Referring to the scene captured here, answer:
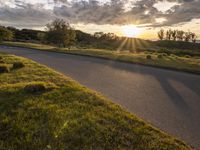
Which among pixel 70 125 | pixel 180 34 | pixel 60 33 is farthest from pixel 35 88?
pixel 180 34

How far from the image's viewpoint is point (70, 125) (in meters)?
6.45

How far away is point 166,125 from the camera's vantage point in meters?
7.08

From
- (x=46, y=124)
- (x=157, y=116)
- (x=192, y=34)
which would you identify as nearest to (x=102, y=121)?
(x=46, y=124)

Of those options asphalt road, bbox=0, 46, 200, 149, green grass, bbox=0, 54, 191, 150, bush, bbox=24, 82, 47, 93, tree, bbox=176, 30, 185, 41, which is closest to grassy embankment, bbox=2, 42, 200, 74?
asphalt road, bbox=0, 46, 200, 149

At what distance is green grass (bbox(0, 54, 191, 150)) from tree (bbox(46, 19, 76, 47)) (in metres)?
41.5

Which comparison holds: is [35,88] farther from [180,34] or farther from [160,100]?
[180,34]

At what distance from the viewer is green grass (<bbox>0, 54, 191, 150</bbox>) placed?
5.52 m

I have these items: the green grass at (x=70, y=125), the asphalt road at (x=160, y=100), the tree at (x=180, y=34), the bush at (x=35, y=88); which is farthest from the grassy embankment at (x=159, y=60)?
the tree at (x=180, y=34)

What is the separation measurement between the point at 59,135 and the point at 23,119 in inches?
54.8

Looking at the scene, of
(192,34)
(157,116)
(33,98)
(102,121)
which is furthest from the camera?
(192,34)

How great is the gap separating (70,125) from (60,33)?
44.8 metres

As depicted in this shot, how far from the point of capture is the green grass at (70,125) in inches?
217

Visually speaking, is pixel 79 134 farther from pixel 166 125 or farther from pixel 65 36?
pixel 65 36

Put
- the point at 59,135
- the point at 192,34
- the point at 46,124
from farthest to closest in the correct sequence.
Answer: the point at 192,34, the point at 46,124, the point at 59,135
